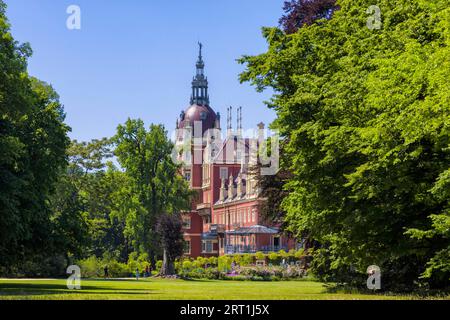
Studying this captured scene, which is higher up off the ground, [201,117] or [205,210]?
[201,117]

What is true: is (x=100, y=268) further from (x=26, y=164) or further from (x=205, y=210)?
(x=205, y=210)

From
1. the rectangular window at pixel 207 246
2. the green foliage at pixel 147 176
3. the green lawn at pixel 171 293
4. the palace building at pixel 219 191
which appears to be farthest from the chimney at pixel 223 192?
the green lawn at pixel 171 293

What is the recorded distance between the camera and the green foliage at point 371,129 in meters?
25.5

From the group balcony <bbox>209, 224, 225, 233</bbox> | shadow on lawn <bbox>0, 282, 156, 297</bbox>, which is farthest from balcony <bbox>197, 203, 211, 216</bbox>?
shadow on lawn <bbox>0, 282, 156, 297</bbox>

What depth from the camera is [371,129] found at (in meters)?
26.1

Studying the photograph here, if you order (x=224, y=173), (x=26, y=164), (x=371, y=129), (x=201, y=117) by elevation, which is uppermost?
(x=201, y=117)

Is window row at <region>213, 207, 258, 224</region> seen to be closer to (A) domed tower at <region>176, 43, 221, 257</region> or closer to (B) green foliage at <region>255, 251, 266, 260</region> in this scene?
(A) domed tower at <region>176, 43, 221, 257</region>

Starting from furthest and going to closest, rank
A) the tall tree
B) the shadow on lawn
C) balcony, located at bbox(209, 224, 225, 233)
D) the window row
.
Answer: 1. balcony, located at bbox(209, 224, 225, 233)
2. the window row
3. the tall tree
4. the shadow on lawn

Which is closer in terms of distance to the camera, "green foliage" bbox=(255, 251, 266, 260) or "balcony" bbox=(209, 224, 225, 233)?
"green foliage" bbox=(255, 251, 266, 260)

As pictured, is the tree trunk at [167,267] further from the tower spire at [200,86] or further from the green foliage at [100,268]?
the tower spire at [200,86]

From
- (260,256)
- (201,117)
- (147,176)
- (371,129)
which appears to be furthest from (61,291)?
(201,117)

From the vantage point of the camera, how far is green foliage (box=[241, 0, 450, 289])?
25.5m

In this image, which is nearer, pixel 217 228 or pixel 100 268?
pixel 100 268

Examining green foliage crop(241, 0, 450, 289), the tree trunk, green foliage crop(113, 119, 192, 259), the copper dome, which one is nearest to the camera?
green foliage crop(241, 0, 450, 289)
